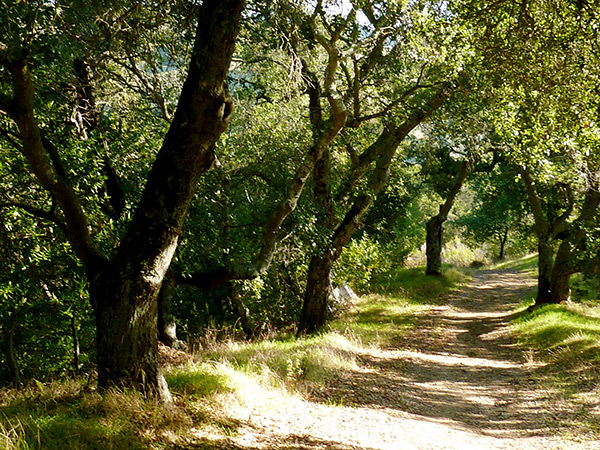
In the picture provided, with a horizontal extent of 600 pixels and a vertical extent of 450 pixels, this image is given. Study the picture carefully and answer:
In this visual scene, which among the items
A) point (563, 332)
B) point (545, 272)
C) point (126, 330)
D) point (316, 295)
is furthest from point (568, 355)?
point (126, 330)

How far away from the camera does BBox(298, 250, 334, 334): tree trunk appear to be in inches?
493

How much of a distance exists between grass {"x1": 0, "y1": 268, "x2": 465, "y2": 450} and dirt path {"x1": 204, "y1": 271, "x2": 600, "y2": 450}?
0.80ft

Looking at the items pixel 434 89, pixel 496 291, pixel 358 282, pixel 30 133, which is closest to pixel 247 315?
pixel 358 282

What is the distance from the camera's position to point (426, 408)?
8016mm

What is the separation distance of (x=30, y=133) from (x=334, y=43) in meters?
4.57

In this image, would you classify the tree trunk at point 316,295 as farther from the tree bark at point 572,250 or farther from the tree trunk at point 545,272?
the tree trunk at point 545,272

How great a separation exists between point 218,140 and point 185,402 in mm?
6829

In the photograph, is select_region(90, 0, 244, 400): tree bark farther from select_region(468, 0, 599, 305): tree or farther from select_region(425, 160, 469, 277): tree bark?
select_region(425, 160, 469, 277): tree bark

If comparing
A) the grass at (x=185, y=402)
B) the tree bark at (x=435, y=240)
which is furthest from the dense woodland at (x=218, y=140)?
the tree bark at (x=435, y=240)

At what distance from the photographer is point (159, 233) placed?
5387 mm

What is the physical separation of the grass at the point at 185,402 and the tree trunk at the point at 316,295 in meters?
2.19

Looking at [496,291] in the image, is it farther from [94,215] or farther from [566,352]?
[94,215]

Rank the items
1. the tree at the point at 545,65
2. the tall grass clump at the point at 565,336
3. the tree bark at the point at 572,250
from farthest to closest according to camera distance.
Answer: the tree bark at the point at 572,250 → the tall grass clump at the point at 565,336 → the tree at the point at 545,65

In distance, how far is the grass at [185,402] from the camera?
15.5 ft
